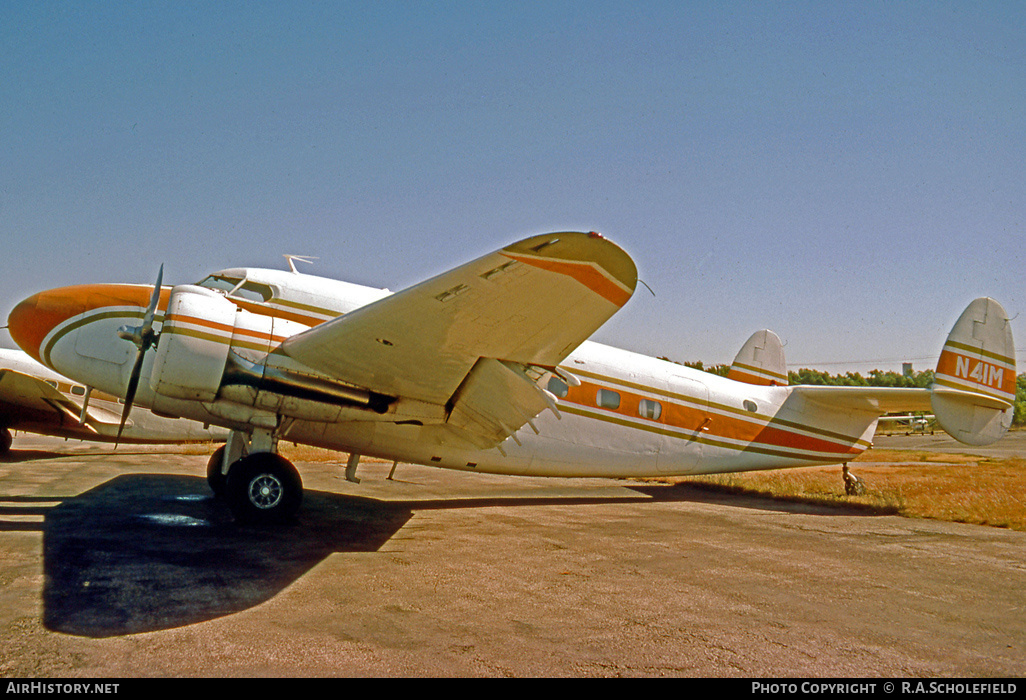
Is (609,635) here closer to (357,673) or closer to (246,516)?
(357,673)

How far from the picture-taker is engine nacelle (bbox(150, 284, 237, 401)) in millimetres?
6941

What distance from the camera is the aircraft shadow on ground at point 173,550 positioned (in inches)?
171

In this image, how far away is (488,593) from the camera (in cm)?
531

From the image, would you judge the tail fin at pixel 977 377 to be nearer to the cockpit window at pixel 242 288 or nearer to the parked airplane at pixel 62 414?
the cockpit window at pixel 242 288

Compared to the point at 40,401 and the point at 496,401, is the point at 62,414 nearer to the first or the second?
the point at 40,401

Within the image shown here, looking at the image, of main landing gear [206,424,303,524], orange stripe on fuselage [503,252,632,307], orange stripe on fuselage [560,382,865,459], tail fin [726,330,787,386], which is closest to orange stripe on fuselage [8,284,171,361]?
main landing gear [206,424,303,524]

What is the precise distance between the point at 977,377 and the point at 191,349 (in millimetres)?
13845

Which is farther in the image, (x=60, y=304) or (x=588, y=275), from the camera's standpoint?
(x=60, y=304)

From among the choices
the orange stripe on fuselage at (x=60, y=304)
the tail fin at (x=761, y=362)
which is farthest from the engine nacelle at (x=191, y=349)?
the tail fin at (x=761, y=362)

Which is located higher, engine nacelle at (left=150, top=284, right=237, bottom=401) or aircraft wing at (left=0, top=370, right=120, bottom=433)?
engine nacelle at (left=150, top=284, right=237, bottom=401)

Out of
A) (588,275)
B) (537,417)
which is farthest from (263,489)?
(588,275)

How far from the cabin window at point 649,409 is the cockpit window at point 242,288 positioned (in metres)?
6.23

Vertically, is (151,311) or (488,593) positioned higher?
(151,311)

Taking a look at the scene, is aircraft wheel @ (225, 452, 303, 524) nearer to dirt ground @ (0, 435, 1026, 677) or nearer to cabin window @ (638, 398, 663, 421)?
dirt ground @ (0, 435, 1026, 677)
